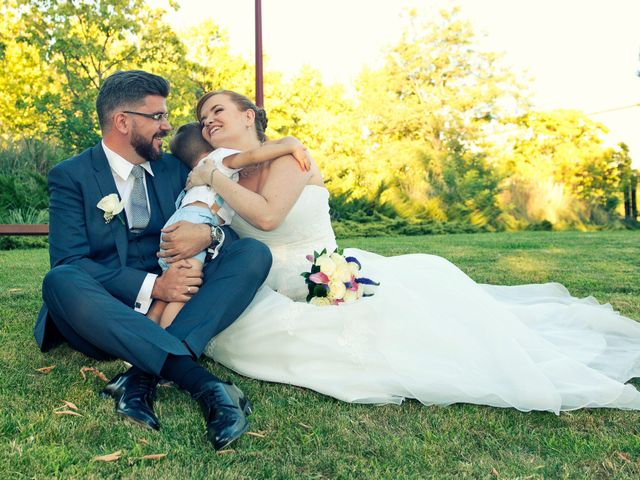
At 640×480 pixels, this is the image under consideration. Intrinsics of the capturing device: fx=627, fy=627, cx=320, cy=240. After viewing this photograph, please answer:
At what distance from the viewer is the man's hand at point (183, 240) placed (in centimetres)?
318

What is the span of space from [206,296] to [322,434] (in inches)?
37.7

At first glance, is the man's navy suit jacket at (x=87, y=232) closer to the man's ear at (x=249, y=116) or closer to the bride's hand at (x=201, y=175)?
the bride's hand at (x=201, y=175)

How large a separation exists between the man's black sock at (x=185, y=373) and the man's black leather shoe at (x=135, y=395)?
93 mm

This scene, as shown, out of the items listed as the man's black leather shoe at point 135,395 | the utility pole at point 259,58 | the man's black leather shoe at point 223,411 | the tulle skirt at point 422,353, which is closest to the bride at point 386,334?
the tulle skirt at point 422,353

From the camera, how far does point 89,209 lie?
336 cm

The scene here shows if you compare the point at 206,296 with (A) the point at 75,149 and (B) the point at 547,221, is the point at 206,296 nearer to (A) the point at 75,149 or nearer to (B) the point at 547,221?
(A) the point at 75,149

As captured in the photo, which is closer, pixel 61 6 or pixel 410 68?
pixel 61 6

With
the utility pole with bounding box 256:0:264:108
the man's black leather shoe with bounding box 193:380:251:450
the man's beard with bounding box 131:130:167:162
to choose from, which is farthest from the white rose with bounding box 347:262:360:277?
the utility pole with bounding box 256:0:264:108

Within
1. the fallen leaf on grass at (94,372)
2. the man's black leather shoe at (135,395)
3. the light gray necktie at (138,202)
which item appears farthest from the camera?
the light gray necktie at (138,202)

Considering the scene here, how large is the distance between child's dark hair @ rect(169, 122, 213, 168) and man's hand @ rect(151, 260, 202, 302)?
33.8 inches

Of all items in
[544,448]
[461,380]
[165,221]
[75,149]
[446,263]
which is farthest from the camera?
[75,149]

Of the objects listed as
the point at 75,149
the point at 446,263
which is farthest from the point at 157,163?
the point at 75,149

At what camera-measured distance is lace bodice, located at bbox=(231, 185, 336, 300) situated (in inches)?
143

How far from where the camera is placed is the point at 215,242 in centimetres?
333
